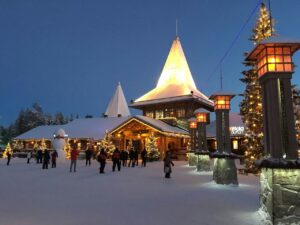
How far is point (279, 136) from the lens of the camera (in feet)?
20.7

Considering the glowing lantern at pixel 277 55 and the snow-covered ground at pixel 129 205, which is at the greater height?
the glowing lantern at pixel 277 55

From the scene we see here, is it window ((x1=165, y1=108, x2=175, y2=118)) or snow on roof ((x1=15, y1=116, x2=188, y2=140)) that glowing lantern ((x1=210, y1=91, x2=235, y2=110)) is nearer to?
window ((x1=165, y1=108, x2=175, y2=118))

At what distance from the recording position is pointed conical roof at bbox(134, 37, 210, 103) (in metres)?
38.6

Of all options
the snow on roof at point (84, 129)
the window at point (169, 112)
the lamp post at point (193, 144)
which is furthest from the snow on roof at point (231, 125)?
the snow on roof at point (84, 129)

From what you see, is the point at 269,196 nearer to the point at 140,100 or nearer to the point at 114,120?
the point at 140,100

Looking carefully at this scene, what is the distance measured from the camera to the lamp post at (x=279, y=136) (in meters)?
5.85

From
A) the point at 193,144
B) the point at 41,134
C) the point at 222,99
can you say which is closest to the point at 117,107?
the point at 41,134

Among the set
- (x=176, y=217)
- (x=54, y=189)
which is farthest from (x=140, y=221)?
(x=54, y=189)

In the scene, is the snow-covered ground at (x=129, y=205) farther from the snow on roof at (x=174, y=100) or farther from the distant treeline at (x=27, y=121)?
the distant treeline at (x=27, y=121)

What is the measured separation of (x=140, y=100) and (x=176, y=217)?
111 ft

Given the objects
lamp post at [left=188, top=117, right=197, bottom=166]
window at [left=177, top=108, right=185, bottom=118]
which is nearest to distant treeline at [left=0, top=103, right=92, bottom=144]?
window at [left=177, top=108, right=185, bottom=118]

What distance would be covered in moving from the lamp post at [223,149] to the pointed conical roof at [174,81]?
24.1 metres

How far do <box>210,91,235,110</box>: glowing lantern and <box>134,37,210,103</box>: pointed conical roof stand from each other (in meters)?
24.0

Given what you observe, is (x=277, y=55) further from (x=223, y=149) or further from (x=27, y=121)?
(x=27, y=121)
